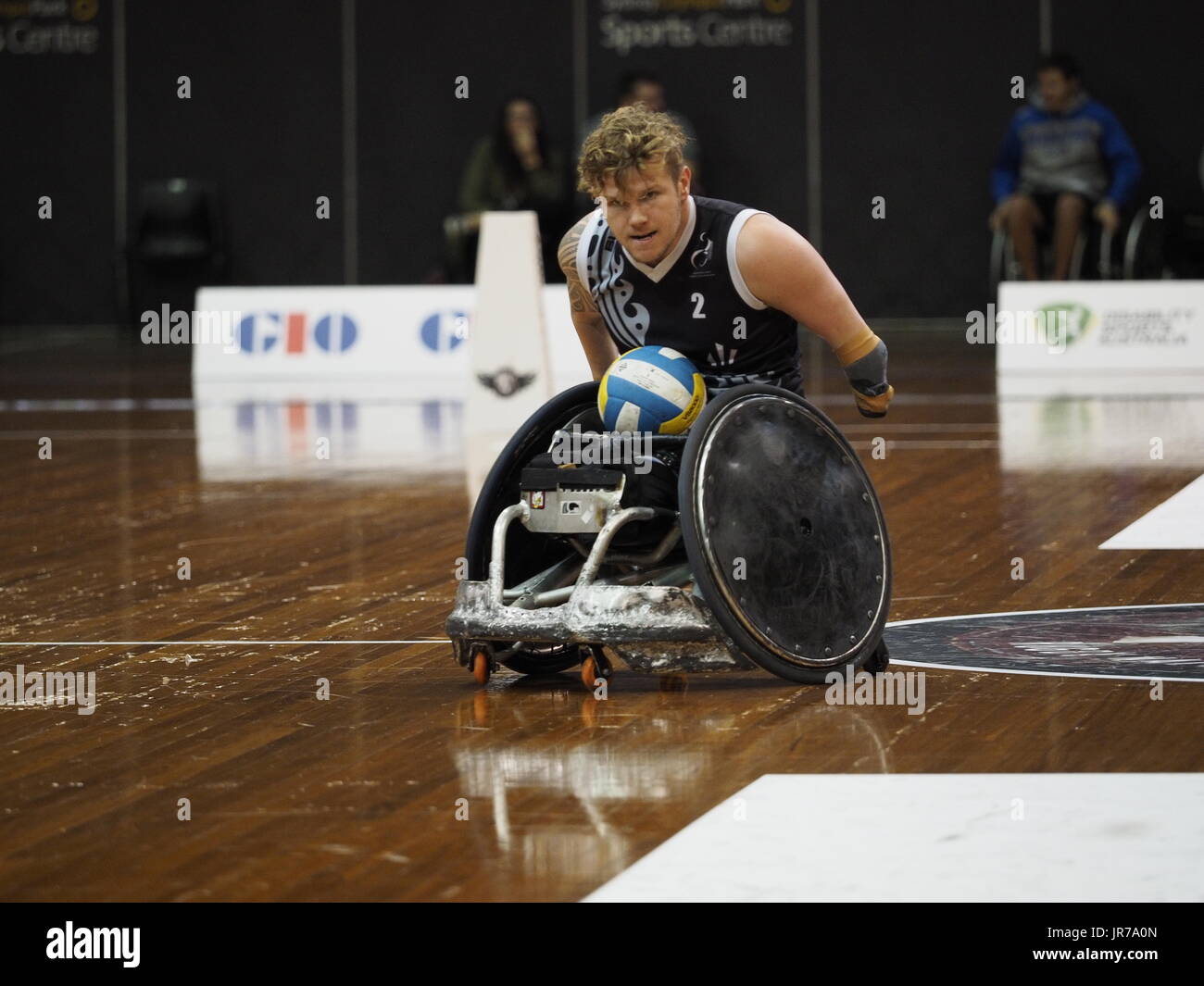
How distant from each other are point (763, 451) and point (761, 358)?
0.43 m

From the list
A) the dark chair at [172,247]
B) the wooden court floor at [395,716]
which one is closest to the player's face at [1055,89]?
the dark chair at [172,247]

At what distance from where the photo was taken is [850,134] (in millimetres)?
19875

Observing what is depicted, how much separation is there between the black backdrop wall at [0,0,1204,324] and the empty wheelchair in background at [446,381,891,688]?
47.6 ft

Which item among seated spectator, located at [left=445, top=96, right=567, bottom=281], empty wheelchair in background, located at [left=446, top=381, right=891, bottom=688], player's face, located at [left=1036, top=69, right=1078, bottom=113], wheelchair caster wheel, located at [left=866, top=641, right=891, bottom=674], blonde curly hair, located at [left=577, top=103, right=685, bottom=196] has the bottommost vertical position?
wheelchair caster wheel, located at [left=866, top=641, right=891, bottom=674]

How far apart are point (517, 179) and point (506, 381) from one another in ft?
17.5

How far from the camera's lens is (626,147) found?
17.3 ft

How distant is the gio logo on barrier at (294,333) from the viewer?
15.2 metres

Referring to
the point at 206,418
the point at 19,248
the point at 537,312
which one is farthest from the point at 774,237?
the point at 19,248

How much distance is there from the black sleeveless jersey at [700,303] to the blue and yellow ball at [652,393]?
0.12 m

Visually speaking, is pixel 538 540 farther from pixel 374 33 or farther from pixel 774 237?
pixel 374 33

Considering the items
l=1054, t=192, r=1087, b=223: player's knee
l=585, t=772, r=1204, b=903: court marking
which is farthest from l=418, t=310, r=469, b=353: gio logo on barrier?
l=585, t=772, r=1204, b=903: court marking

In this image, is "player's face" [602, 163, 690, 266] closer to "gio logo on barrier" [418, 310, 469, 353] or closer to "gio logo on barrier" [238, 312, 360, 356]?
"gio logo on barrier" [418, 310, 469, 353]

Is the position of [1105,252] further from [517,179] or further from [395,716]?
[395,716]

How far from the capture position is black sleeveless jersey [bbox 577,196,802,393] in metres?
5.45
